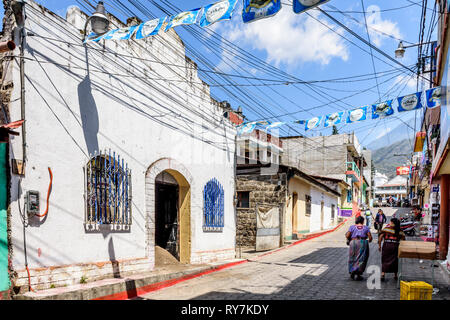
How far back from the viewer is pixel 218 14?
6203mm

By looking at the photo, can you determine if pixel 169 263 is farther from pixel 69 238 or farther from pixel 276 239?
pixel 276 239

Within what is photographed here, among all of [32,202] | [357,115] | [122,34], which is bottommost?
[32,202]

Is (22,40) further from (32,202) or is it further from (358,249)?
(358,249)

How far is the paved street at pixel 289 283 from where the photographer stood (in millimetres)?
7293

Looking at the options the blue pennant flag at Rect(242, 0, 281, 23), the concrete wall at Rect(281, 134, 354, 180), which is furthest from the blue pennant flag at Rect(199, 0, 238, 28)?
the concrete wall at Rect(281, 134, 354, 180)

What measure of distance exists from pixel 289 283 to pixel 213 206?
14.6 feet

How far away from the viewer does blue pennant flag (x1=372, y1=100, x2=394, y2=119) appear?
11.4 metres

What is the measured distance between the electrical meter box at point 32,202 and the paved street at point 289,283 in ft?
9.36

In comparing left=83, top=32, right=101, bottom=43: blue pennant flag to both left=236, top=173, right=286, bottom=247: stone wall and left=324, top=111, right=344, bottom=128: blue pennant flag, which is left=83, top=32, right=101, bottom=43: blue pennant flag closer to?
left=324, top=111, right=344, bottom=128: blue pennant flag

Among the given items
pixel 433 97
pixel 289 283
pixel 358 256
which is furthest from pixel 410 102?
pixel 289 283

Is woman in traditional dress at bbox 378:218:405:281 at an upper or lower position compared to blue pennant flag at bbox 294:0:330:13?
lower

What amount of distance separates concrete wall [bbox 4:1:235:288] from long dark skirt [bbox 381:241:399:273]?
17.5 feet

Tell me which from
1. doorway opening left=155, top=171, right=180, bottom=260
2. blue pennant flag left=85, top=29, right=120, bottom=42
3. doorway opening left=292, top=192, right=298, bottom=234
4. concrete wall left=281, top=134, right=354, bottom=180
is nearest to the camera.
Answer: blue pennant flag left=85, top=29, right=120, bottom=42
